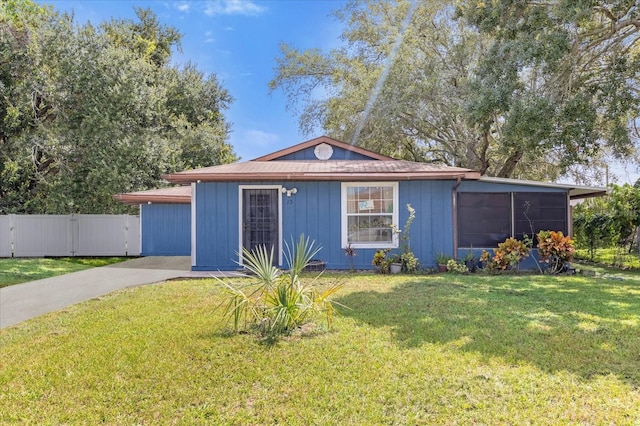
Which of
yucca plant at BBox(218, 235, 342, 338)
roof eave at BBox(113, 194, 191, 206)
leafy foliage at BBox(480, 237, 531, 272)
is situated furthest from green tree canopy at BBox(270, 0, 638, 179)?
yucca plant at BBox(218, 235, 342, 338)

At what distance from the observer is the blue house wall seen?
9.20 m

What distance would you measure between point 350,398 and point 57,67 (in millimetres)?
19384

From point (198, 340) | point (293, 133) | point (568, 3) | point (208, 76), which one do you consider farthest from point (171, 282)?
point (208, 76)

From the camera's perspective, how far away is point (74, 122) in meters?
16.9

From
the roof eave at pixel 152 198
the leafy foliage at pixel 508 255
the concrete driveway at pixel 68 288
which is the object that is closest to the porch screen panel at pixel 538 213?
the leafy foliage at pixel 508 255

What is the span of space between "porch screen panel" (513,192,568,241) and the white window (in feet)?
9.62

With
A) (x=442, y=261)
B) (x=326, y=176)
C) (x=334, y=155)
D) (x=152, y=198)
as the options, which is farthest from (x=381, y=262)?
(x=152, y=198)

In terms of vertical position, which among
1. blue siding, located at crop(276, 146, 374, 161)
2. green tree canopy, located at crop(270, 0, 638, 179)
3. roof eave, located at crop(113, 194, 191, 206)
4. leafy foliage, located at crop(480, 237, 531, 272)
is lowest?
leafy foliage, located at crop(480, 237, 531, 272)

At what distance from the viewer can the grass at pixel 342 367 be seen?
2.76 meters

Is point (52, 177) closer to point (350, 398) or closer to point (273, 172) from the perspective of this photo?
point (273, 172)

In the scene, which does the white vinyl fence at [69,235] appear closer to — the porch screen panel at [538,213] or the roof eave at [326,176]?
the roof eave at [326,176]

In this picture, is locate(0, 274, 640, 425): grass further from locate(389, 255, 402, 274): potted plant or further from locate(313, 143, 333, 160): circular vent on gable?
locate(313, 143, 333, 160): circular vent on gable

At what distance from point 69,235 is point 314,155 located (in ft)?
34.0

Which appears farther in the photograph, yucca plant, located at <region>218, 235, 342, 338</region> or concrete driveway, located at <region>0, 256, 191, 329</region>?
concrete driveway, located at <region>0, 256, 191, 329</region>
